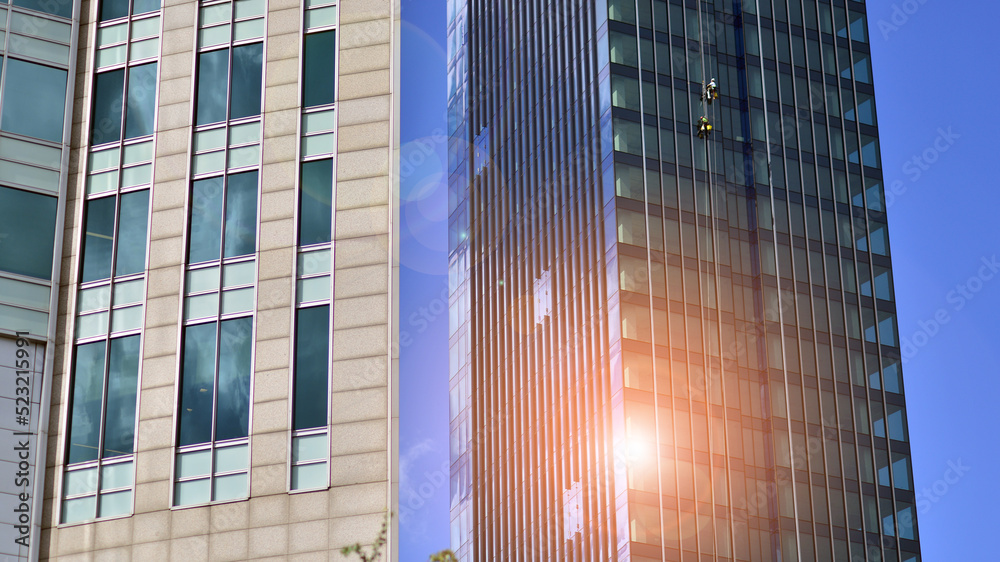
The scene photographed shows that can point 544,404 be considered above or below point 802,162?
below

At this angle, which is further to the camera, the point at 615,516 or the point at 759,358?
the point at 759,358

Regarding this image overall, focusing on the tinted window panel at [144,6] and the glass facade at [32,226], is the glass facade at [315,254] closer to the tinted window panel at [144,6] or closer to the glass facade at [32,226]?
the tinted window panel at [144,6]

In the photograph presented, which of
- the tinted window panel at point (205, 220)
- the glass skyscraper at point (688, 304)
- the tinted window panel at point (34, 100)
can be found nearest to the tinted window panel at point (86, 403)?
the tinted window panel at point (205, 220)

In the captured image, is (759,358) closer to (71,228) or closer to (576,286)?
(576,286)

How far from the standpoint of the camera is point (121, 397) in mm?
33969

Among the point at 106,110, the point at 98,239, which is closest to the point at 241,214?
the point at 98,239

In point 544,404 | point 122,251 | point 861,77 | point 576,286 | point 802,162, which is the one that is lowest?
point 122,251

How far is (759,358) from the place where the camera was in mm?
101000

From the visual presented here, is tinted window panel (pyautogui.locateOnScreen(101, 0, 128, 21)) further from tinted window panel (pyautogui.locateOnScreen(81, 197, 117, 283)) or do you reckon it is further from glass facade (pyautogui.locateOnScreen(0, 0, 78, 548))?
tinted window panel (pyautogui.locateOnScreen(81, 197, 117, 283))

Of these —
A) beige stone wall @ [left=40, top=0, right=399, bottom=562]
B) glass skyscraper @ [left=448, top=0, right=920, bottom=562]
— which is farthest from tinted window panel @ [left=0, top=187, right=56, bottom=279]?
glass skyscraper @ [left=448, top=0, right=920, bottom=562]

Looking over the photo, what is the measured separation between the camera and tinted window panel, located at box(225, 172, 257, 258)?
35094mm

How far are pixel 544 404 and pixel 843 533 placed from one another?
23743mm

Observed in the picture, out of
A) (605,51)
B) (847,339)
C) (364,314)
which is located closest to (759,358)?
(847,339)

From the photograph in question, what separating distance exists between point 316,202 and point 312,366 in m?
4.38
